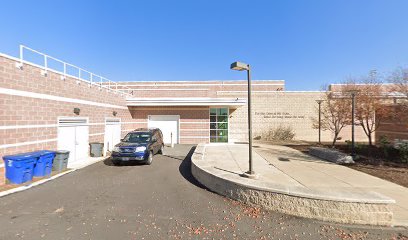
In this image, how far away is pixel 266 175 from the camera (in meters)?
7.62

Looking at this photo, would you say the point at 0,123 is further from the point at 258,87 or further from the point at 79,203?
the point at 258,87

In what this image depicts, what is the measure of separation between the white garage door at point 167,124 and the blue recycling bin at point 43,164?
11.3 metres

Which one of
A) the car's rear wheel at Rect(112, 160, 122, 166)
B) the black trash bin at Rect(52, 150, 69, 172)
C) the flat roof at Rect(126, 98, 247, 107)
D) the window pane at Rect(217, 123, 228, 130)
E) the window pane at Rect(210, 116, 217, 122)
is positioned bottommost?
the car's rear wheel at Rect(112, 160, 122, 166)

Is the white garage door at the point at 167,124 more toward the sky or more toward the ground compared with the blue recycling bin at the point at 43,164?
more toward the sky

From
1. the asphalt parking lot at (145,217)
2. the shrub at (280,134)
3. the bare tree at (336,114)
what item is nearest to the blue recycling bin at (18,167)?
the asphalt parking lot at (145,217)

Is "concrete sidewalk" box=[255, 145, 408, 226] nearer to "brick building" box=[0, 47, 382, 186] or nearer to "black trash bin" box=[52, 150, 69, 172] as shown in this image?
"black trash bin" box=[52, 150, 69, 172]

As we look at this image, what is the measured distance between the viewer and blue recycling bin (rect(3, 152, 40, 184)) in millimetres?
7321

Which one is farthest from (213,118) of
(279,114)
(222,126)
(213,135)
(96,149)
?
(96,149)

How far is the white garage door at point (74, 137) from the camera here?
10.7m

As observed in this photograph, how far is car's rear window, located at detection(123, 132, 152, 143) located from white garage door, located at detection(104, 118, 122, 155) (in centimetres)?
296

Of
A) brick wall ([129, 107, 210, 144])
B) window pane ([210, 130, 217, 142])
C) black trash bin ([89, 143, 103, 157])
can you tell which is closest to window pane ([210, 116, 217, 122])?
window pane ([210, 130, 217, 142])

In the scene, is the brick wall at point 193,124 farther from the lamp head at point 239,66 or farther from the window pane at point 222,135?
the lamp head at point 239,66

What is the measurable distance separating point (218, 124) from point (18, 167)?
15.8 meters

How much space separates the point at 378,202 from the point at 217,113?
1692cm
